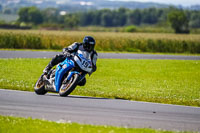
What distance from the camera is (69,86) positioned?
481 inches

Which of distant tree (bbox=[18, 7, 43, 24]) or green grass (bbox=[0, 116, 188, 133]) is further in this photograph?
distant tree (bbox=[18, 7, 43, 24])

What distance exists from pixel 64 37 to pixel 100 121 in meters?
34.3

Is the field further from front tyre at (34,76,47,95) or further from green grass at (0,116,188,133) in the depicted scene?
green grass at (0,116,188,133)

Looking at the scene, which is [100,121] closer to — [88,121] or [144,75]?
[88,121]

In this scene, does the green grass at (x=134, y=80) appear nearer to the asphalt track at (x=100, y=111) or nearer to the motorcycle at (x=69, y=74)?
the motorcycle at (x=69, y=74)

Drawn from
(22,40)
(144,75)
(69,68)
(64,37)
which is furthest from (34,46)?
(69,68)

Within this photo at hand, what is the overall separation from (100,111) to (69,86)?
6.30ft

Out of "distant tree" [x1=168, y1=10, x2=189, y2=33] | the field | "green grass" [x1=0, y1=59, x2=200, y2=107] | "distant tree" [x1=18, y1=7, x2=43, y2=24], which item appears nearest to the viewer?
"green grass" [x1=0, y1=59, x2=200, y2=107]

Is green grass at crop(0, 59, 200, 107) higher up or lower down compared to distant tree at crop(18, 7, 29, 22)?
higher up

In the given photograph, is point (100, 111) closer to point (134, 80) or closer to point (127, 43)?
point (134, 80)

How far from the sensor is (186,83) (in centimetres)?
1936

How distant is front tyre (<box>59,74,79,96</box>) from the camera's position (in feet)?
39.7

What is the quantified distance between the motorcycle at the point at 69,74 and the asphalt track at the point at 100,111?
0.26 m

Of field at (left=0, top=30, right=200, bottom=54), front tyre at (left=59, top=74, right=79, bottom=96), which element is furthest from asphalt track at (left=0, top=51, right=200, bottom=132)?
field at (left=0, top=30, right=200, bottom=54)
